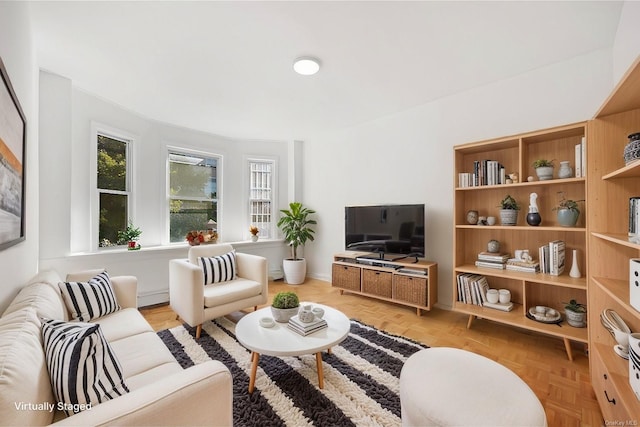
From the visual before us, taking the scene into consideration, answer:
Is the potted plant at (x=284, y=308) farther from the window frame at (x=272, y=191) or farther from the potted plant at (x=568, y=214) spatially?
the window frame at (x=272, y=191)

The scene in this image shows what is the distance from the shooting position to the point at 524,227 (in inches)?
92.3

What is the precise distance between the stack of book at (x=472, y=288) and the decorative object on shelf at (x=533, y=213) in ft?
2.35

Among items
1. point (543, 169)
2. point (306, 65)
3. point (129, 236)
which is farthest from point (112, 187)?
point (543, 169)

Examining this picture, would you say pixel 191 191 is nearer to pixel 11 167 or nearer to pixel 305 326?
pixel 11 167

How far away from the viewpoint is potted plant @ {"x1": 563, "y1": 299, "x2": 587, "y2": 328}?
7.01 ft

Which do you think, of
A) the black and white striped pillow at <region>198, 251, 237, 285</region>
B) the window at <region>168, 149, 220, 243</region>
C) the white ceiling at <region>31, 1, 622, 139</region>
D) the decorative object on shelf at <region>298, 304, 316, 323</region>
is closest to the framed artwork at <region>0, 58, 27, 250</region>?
the white ceiling at <region>31, 1, 622, 139</region>

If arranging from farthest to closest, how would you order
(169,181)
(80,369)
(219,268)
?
1. (169,181)
2. (219,268)
3. (80,369)

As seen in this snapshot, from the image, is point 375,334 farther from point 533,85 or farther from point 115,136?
point 115,136

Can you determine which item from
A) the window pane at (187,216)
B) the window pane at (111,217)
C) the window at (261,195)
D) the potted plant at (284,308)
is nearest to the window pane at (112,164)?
the window pane at (111,217)

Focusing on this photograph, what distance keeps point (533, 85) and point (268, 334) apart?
3229 millimetres

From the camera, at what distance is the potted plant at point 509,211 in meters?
2.50

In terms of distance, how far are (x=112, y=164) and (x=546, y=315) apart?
490 cm

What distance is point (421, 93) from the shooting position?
9.90 ft

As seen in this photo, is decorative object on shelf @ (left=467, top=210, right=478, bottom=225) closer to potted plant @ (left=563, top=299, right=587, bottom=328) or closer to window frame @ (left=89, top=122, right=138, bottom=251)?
potted plant @ (left=563, top=299, right=587, bottom=328)
